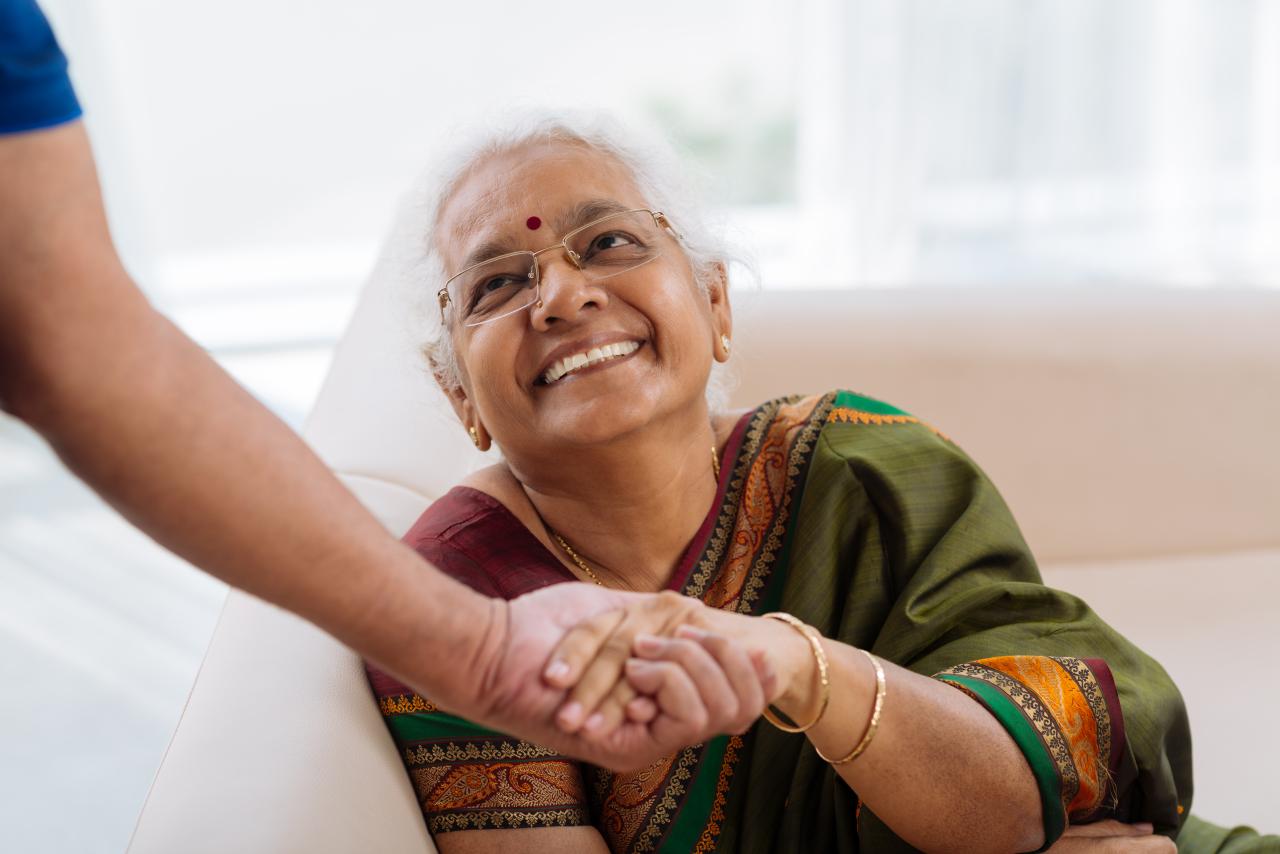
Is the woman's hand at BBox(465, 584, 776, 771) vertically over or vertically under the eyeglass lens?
under

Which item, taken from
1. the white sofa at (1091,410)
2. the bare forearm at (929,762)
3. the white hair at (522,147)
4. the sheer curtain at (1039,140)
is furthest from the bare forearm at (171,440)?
the sheer curtain at (1039,140)

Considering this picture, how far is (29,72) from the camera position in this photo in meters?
0.85

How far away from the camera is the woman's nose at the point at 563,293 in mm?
1609

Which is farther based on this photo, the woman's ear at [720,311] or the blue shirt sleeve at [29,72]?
the woman's ear at [720,311]

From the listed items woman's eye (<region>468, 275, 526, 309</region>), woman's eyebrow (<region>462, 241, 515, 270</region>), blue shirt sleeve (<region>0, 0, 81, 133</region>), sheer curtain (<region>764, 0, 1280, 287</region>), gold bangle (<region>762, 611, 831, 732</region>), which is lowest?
sheer curtain (<region>764, 0, 1280, 287</region>)

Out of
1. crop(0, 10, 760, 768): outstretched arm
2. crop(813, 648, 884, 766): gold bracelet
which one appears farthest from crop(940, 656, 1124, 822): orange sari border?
crop(0, 10, 760, 768): outstretched arm

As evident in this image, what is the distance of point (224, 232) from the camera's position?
678cm

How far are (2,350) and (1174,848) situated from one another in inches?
55.1

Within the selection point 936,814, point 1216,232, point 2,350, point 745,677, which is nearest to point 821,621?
point 936,814

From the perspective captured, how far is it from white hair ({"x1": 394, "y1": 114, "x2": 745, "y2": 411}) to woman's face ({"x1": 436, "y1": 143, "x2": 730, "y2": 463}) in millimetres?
26

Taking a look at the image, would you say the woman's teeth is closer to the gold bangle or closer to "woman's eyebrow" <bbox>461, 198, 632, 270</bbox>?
"woman's eyebrow" <bbox>461, 198, 632, 270</bbox>

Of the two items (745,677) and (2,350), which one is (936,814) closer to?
(745,677)

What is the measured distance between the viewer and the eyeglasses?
1669 millimetres

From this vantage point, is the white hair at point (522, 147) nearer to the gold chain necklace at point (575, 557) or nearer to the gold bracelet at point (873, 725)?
the gold chain necklace at point (575, 557)
